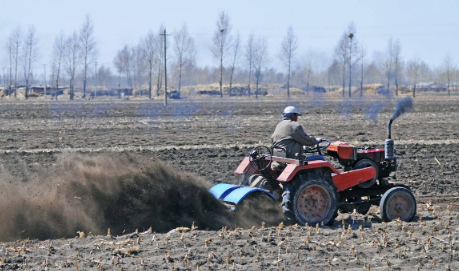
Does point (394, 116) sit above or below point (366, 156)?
above

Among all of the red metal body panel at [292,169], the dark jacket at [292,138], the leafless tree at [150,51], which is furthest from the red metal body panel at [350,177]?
the leafless tree at [150,51]

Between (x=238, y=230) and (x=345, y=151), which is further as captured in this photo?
(x=345, y=151)

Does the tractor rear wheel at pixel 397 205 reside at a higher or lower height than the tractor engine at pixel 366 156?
lower

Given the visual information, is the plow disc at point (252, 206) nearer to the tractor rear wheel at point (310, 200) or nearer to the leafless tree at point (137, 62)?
the tractor rear wheel at point (310, 200)

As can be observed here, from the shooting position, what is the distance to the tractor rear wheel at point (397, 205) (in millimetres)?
9664

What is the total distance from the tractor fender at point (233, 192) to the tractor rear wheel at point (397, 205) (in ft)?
6.02

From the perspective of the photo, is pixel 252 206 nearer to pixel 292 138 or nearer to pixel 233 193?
pixel 233 193

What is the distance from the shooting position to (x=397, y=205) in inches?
384

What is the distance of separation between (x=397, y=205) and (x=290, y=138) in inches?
81.1

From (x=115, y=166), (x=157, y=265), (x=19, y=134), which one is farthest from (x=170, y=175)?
(x=19, y=134)

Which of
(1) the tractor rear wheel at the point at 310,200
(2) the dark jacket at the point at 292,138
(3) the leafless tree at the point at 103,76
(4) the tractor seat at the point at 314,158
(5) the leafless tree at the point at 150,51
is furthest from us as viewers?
(3) the leafless tree at the point at 103,76

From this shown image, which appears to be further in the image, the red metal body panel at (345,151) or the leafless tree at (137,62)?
the leafless tree at (137,62)

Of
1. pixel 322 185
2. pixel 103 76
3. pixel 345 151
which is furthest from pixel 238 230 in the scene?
pixel 103 76

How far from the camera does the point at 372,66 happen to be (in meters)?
91.4
